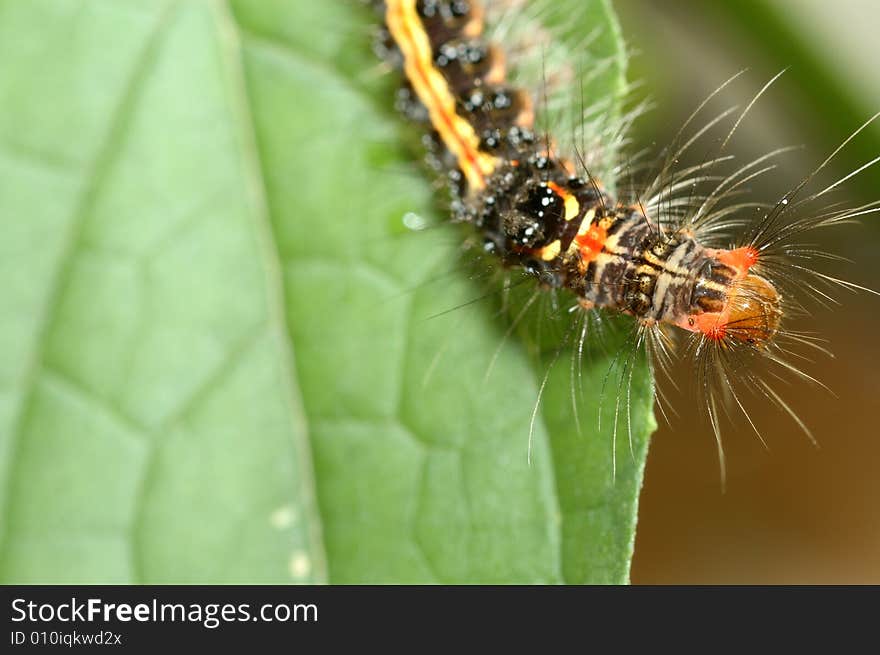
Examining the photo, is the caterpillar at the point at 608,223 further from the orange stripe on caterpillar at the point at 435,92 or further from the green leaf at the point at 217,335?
the green leaf at the point at 217,335

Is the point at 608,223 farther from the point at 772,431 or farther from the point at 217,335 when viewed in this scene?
the point at 772,431

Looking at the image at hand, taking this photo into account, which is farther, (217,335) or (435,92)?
(435,92)

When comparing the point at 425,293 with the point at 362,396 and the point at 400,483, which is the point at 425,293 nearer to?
the point at 362,396

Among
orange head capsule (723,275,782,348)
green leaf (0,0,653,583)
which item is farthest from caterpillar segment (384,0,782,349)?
green leaf (0,0,653,583)

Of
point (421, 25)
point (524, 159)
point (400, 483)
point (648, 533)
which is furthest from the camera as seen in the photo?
point (648, 533)

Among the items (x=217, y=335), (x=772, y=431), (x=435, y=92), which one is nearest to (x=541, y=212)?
(x=435, y=92)

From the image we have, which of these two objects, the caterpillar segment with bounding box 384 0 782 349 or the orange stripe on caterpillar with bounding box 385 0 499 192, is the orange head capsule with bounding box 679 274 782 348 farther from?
the orange stripe on caterpillar with bounding box 385 0 499 192

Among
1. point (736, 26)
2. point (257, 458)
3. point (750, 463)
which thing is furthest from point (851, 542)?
point (257, 458)
